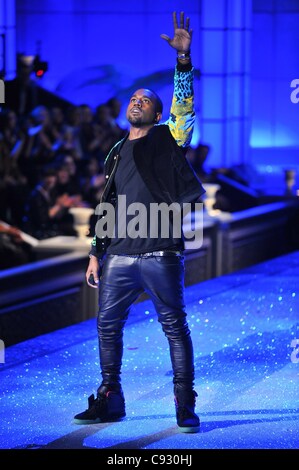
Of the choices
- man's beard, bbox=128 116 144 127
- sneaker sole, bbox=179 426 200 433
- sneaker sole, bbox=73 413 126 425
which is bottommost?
sneaker sole, bbox=179 426 200 433

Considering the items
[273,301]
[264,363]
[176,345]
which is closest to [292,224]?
[273,301]

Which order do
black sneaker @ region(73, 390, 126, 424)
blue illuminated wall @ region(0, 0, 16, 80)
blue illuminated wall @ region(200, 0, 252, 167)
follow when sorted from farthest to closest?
1. blue illuminated wall @ region(200, 0, 252, 167)
2. blue illuminated wall @ region(0, 0, 16, 80)
3. black sneaker @ region(73, 390, 126, 424)

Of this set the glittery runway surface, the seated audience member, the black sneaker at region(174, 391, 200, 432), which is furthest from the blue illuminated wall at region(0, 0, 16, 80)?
the black sneaker at region(174, 391, 200, 432)

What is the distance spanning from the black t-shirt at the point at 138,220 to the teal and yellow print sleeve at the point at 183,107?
0.22 m

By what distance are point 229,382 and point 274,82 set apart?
48.1 ft

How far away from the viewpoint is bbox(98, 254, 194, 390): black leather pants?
168 inches

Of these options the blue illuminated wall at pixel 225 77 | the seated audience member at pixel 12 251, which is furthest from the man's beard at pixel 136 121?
the blue illuminated wall at pixel 225 77

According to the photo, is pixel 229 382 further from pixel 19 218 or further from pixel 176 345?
pixel 19 218

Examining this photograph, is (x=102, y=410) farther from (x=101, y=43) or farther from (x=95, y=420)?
(x=101, y=43)

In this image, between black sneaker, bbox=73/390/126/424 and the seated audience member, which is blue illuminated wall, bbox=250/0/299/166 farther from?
black sneaker, bbox=73/390/126/424

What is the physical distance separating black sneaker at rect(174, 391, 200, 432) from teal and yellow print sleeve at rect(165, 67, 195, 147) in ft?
3.44

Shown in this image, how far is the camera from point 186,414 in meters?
4.27

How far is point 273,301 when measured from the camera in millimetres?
7379

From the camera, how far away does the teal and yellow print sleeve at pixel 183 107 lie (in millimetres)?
4211
